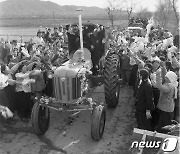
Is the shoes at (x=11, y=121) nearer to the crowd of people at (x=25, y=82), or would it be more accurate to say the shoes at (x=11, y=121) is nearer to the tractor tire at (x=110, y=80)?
the crowd of people at (x=25, y=82)

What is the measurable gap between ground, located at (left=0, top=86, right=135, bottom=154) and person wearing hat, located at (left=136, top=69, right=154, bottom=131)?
1.58ft

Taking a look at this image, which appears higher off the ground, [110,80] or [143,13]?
[143,13]

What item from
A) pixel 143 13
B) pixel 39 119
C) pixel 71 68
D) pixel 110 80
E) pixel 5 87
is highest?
pixel 143 13

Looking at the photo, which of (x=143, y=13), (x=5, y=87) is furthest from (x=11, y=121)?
(x=143, y=13)

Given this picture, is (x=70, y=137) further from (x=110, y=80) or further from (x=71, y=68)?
(x=110, y=80)

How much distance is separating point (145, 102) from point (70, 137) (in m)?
1.74

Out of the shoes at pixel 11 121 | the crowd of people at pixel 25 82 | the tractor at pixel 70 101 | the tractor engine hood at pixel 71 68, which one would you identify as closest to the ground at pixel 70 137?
the shoes at pixel 11 121

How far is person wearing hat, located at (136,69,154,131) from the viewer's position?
520 cm

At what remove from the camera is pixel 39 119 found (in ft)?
18.7

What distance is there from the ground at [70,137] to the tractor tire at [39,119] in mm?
→ 161

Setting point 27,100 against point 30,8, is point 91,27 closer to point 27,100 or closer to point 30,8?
point 27,100

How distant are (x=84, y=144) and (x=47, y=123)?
109cm

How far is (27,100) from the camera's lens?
664cm

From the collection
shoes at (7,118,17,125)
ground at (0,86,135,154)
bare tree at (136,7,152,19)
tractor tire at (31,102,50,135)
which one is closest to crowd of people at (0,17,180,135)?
shoes at (7,118,17,125)
